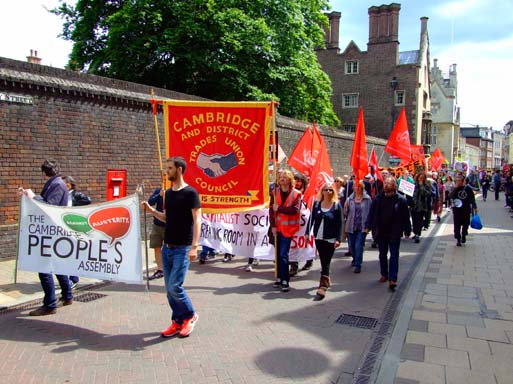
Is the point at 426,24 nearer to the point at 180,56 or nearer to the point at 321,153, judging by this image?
the point at 180,56

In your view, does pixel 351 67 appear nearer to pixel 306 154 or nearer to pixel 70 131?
pixel 306 154

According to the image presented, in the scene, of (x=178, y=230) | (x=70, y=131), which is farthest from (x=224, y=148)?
(x=70, y=131)

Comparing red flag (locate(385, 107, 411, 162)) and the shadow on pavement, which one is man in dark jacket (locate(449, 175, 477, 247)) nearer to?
red flag (locate(385, 107, 411, 162))

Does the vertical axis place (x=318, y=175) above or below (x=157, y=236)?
above

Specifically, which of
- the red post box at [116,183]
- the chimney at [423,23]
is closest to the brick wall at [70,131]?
the red post box at [116,183]

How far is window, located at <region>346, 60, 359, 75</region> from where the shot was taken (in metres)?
41.0

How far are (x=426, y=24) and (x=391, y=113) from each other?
11.8 m

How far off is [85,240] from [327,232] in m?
3.24

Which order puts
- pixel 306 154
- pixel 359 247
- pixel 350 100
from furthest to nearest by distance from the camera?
1. pixel 350 100
2. pixel 306 154
3. pixel 359 247

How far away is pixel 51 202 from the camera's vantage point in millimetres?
5617

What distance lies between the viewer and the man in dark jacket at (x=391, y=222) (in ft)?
22.9

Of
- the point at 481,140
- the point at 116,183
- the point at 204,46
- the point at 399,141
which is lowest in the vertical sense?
the point at 116,183

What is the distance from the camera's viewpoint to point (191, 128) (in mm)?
7035

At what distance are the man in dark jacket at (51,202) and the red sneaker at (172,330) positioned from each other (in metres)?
1.64
